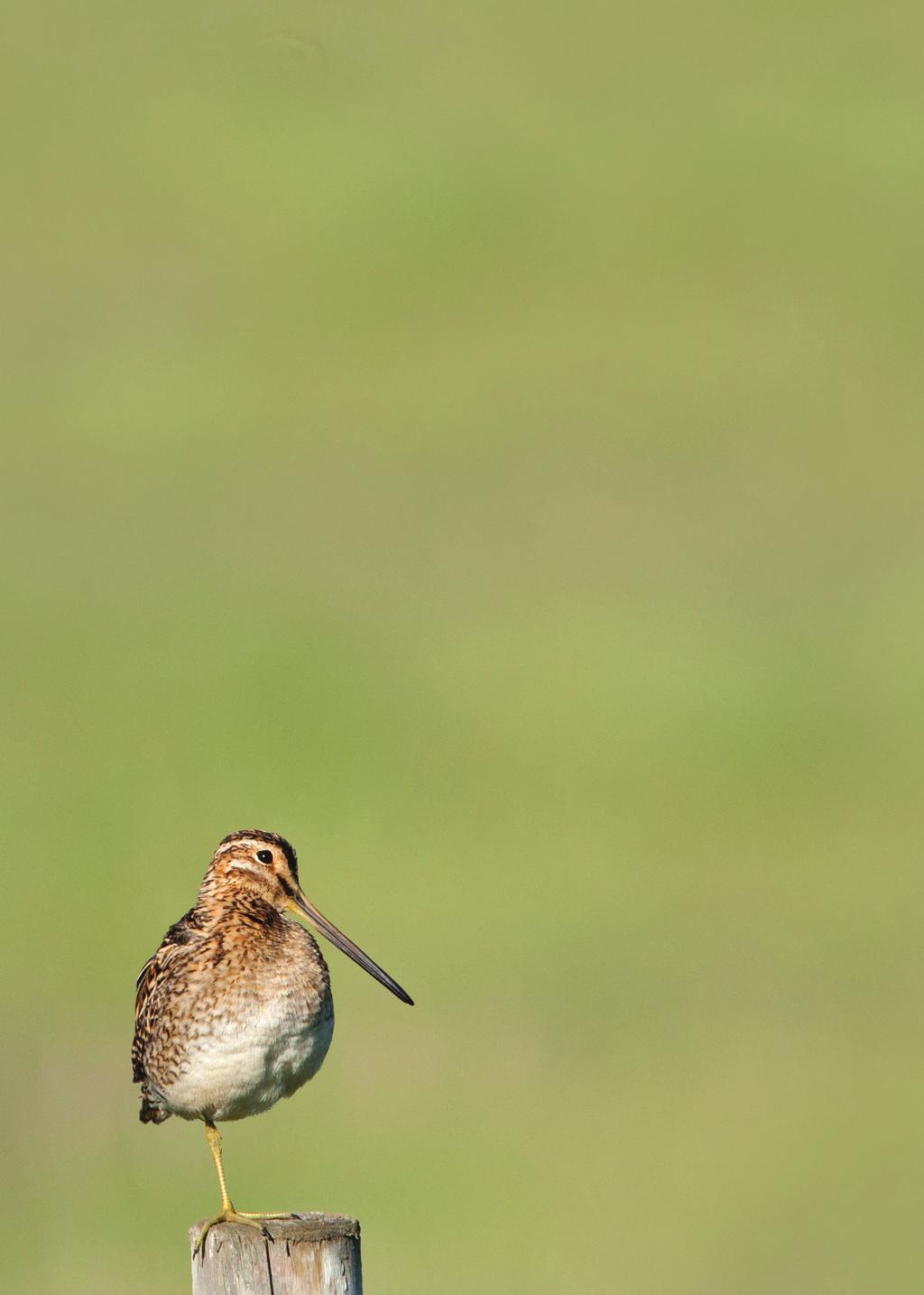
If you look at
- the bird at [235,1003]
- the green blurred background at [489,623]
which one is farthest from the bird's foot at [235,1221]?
the green blurred background at [489,623]

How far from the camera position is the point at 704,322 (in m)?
24.9

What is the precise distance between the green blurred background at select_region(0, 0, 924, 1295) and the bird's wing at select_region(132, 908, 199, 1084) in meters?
5.64

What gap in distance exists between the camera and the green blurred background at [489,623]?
Answer: 499 inches

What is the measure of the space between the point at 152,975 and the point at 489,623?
40.4 ft

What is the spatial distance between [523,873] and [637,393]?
8625mm

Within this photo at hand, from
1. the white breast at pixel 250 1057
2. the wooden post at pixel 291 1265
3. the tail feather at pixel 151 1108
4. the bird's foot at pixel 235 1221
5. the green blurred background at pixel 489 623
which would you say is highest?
the green blurred background at pixel 489 623

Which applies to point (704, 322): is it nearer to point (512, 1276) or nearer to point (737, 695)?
point (737, 695)

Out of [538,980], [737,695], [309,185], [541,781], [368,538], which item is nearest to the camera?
[538,980]

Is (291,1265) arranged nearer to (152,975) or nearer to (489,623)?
(152,975)

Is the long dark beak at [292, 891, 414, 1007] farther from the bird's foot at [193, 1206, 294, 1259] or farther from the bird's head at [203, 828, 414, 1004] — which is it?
the bird's foot at [193, 1206, 294, 1259]

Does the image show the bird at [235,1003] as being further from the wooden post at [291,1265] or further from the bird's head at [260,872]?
the wooden post at [291,1265]

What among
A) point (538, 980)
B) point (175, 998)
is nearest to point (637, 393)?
point (538, 980)

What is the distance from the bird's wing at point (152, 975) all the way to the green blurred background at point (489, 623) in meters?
5.64

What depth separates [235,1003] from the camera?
234 inches
